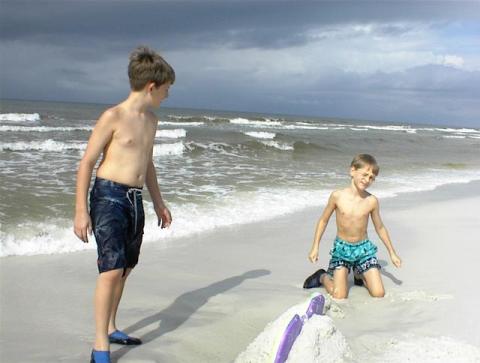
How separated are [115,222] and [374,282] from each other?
2473mm

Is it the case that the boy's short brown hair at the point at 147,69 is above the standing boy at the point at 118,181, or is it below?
above

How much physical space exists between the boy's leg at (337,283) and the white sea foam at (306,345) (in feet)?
4.70

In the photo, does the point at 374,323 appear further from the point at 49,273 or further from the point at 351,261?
the point at 49,273

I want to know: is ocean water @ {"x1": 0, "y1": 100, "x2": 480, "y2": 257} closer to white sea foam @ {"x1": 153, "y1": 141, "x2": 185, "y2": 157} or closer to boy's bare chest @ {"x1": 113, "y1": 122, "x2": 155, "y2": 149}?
white sea foam @ {"x1": 153, "y1": 141, "x2": 185, "y2": 157}

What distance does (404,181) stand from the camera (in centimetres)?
1253

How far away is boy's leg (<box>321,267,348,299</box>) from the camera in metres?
4.34

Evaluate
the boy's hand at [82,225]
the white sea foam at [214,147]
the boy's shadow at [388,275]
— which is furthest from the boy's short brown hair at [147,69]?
the white sea foam at [214,147]

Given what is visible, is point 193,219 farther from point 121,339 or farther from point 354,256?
point 121,339

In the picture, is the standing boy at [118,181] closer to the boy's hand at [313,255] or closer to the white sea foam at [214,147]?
the boy's hand at [313,255]

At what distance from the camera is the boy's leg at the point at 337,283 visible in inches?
171

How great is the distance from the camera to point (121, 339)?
3.16 m

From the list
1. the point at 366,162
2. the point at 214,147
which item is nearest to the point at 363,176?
the point at 366,162

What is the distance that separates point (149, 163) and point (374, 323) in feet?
6.30

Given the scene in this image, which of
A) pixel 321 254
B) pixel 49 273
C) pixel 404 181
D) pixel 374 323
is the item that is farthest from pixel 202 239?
pixel 404 181
